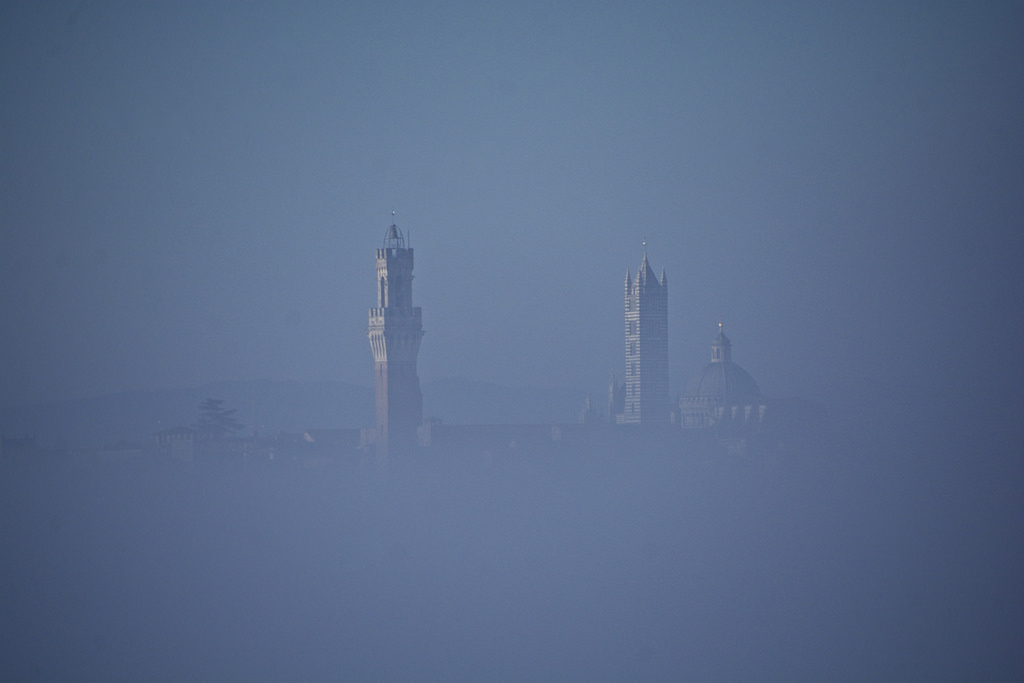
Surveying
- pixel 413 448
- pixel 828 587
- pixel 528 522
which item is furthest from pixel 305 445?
pixel 828 587

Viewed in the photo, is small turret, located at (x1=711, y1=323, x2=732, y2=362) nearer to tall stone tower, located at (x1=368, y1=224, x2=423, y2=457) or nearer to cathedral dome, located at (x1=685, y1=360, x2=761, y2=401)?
cathedral dome, located at (x1=685, y1=360, x2=761, y2=401)

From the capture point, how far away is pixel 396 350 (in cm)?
8262

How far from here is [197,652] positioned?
65.9m

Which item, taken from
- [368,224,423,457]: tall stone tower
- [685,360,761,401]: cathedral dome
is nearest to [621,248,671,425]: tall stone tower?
[685,360,761,401]: cathedral dome

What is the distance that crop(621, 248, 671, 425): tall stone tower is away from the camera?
308ft

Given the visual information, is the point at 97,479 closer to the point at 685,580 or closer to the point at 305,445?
the point at 305,445

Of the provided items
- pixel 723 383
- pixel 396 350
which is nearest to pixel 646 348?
pixel 723 383

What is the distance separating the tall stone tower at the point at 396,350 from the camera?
81438 millimetres

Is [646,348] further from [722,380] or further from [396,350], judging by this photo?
[396,350]

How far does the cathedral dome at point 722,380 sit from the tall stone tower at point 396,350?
903 inches

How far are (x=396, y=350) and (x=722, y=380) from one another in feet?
82.3

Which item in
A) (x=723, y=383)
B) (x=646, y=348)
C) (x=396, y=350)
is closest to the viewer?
(x=396, y=350)

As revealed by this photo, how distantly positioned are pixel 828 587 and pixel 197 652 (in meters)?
24.9

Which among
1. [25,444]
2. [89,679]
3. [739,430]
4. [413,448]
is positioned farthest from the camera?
[739,430]
